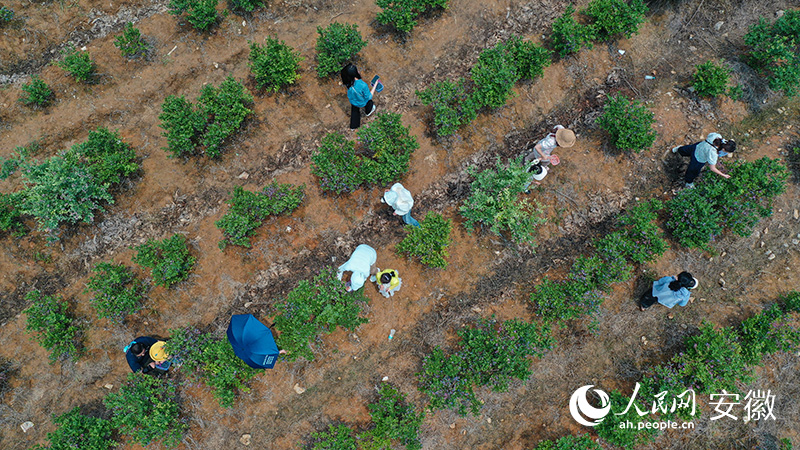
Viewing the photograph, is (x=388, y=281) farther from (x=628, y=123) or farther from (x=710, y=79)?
(x=710, y=79)

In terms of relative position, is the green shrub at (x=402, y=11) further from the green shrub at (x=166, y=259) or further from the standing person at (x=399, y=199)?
the green shrub at (x=166, y=259)

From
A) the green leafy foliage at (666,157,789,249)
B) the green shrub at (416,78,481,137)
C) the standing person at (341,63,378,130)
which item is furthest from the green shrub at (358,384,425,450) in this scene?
the green leafy foliage at (666,157,789,249)

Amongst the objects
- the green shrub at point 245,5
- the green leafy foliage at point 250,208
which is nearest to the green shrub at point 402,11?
the green shrub at point 245,5

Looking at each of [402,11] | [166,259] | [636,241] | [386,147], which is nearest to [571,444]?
[636,241]

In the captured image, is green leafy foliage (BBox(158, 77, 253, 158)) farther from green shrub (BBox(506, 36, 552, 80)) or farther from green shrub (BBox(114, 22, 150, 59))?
green shrub (BBox(506, 36, 552, 80))

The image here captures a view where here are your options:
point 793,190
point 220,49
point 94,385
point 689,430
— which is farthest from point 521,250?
point 94,385

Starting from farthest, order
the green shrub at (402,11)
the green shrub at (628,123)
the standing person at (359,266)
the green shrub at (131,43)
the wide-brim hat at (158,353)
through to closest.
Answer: the green shrub at (131,43) < the green shrub at (402,11) < the green shrub at (628,123) < the wide-brim hat at (158,353) < the standing person at (359,266)
